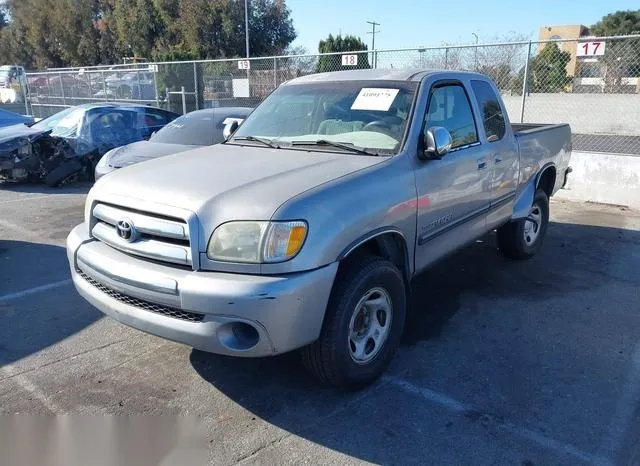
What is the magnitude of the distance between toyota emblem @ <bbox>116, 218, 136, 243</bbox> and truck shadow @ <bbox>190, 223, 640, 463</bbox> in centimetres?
109

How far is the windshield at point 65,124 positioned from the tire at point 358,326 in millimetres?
9029

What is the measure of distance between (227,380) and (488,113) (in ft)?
10.7

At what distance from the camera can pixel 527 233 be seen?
6.06 metres

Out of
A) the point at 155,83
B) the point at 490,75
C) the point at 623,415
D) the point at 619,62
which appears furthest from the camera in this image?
the point at 155,83

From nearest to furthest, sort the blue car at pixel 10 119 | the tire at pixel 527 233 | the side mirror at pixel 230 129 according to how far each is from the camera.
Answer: the side mirror at pixel 230 129 < the tire at pixel 527 233 < the blue car at pixel 10 119

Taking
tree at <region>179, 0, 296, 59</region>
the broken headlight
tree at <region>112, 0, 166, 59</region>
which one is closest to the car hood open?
the broken headlight

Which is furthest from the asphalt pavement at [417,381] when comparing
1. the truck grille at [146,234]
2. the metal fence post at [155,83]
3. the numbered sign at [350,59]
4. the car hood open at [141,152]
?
the metal fence post at [155,83]

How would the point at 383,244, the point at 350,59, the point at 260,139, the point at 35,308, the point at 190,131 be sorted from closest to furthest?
the point at 383,244, the point at 260,139, the point at 35,308, the point at 190,131, the point at 350,59

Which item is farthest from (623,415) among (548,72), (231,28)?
(231,28)

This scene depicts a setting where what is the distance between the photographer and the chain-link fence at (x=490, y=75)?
11531 mm

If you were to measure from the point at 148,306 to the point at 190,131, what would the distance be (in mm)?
6562

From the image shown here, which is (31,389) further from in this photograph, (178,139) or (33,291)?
(178,139)

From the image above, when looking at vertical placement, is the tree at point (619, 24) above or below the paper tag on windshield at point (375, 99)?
above

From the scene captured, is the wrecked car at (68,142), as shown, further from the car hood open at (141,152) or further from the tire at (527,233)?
the tire at (527,233)
